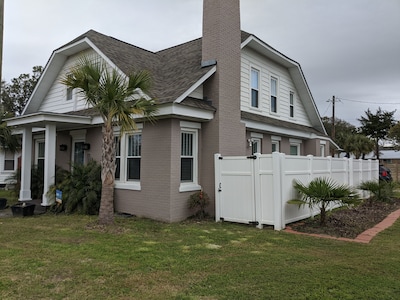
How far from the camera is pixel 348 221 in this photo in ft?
29.6

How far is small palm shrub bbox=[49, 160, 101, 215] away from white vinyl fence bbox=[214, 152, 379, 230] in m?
3.91

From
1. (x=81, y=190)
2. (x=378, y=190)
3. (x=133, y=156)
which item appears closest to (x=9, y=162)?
(x=81, y=190)

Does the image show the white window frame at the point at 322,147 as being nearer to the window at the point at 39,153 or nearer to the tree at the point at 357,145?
the tree at the point at 357,145

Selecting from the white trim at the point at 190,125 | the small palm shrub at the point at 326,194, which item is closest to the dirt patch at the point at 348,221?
the small palm shrub at the point at 326,194

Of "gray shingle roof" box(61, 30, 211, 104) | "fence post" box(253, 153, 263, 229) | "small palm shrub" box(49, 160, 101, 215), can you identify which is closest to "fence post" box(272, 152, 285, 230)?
"fence post" box(253, 153, 263, 229)

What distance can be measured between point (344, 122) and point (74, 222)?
176 ft

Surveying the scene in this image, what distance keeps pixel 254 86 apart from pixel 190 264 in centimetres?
920

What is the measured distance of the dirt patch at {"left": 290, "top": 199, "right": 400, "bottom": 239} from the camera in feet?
25.8

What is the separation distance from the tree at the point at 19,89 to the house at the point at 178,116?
1977cm

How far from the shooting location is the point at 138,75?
8062mm

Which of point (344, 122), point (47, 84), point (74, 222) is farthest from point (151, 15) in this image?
point (344, 122)

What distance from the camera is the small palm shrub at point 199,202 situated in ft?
30.7

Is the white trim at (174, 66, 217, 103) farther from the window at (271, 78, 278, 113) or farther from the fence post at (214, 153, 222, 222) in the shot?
the window at (271, 78, 278, 113)

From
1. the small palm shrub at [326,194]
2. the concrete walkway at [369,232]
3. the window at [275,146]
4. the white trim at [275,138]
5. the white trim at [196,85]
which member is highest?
the white trim at [196,85]
